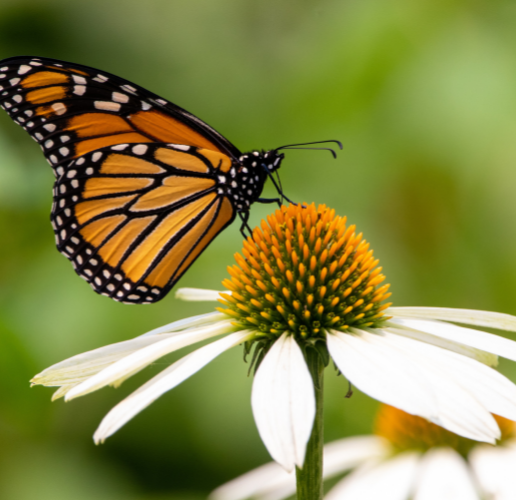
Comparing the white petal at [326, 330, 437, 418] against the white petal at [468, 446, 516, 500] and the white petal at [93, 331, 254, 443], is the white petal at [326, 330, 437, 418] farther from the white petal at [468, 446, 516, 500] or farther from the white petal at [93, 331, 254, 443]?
the white petal at [468, 446, 516, 500]

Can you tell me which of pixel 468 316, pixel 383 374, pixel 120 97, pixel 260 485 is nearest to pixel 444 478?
pixel 468 316

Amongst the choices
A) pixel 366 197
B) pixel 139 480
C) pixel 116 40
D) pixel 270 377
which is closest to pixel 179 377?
pixel 270 377

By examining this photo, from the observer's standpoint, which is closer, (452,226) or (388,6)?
(452,226)

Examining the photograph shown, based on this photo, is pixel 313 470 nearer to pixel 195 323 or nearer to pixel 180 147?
pixel 195 323

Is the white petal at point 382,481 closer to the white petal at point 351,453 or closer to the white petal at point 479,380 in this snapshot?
the white petal at point 351,453

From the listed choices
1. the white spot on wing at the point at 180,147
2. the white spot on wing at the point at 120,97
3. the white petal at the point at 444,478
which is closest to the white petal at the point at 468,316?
the white petal at the point at 444,478

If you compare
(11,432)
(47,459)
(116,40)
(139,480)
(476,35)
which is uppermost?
(116,40)

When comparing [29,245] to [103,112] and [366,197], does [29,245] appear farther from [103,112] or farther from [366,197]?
[366,197]
